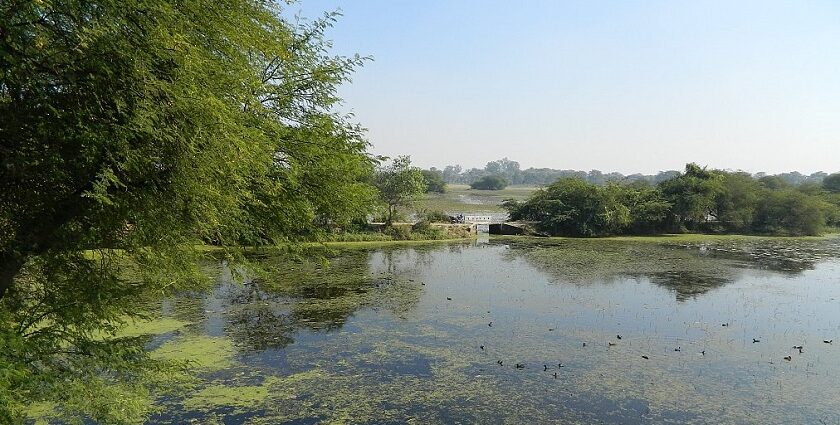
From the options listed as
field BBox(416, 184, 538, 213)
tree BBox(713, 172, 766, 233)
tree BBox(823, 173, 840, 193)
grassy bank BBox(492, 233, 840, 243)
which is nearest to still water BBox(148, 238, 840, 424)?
grassy bank BBox(492, 233, 840, 243)

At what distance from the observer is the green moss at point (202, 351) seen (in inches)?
377

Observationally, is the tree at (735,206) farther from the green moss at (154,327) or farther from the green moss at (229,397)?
the green moss at (229,397)

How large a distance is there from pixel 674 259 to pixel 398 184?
14.9 metres

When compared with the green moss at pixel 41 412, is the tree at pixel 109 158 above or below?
above

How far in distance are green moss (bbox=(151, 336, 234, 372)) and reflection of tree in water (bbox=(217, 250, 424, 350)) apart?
44cm

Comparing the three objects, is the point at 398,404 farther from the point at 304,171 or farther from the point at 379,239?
the point at 379,239

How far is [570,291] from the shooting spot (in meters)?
16.8

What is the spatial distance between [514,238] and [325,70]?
1100 inches

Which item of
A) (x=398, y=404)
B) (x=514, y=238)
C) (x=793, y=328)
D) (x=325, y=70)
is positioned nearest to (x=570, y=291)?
(x=793, y=328)

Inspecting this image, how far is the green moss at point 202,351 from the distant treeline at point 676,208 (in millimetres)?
27774

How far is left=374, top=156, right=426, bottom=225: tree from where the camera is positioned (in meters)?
31.2

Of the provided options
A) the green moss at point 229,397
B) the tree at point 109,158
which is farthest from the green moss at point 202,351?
the tree at point 109,158

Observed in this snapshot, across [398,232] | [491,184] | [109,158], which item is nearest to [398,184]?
[398,232]

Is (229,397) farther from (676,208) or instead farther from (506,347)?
(676,208)
